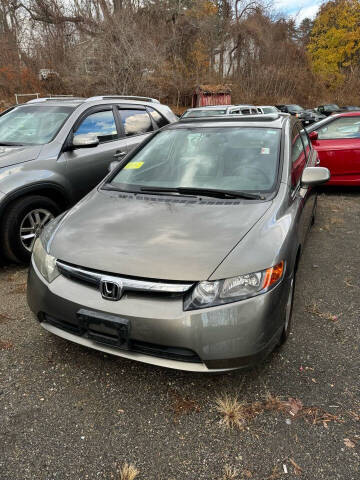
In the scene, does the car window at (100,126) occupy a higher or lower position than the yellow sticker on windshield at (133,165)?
higher

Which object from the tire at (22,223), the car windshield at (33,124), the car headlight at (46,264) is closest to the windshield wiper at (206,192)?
the car headlight at (46,264)

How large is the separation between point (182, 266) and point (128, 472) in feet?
3.38

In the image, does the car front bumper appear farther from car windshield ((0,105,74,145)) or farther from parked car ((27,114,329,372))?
car windshield ((0,105,74,145))

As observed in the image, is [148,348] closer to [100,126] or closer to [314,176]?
[314,176]

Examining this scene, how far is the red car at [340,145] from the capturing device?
6.48m

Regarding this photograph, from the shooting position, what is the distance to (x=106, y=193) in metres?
3.00

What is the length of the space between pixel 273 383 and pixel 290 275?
0.69 m

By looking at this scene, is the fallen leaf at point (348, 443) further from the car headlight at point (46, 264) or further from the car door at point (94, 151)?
the car door at point (94, 151)

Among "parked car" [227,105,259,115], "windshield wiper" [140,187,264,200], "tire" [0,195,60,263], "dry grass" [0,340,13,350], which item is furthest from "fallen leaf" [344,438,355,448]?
"parked car" [227,105,259,115]

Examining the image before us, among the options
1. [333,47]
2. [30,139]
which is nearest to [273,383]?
[30,139]

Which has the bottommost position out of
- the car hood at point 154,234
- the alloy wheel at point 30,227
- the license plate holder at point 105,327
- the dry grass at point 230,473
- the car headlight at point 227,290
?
the dry grass at point 230,473

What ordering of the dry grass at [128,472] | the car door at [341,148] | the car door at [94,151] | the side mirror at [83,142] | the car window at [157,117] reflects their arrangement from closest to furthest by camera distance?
the dry grass at [128,472] → the side mirror at [83,142] → the car door at [94,151] → the car window at [157,117] → the car door at [341,148]

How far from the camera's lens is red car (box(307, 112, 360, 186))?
6480mm

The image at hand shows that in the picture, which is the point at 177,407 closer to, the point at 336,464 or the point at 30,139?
the point at 336,464
